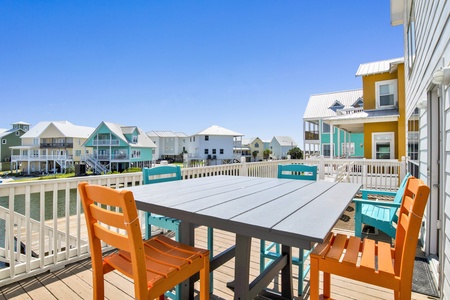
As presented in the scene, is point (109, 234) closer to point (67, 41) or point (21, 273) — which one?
point (21, 273)

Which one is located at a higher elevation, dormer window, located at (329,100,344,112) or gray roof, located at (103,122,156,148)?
dormer window, located at (329,100,344,112)

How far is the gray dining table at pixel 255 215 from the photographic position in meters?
1.11

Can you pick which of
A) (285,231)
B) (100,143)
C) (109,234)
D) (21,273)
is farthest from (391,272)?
(100,143)

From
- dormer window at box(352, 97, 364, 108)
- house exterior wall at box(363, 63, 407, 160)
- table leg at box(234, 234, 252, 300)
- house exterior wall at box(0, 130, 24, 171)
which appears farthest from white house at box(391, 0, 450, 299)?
house exterior wall at box(0, 130, 24, 171)

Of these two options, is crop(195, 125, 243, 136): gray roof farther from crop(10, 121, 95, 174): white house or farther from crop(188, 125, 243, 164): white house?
crop(10, 121, 95, 174): white house

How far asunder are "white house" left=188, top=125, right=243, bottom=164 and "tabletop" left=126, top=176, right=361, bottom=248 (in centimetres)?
3134

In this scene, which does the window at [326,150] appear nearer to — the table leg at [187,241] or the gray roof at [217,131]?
the gray roof at [217,131]

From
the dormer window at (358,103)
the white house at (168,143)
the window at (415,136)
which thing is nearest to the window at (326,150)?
the dormer window at (358,103)

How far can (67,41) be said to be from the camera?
1580 cm

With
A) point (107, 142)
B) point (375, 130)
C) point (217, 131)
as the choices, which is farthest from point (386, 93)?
point (107, 142)

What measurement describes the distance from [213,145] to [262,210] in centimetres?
3230

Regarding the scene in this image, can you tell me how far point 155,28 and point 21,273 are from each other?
1275 cm

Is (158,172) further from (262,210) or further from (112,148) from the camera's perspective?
(112,148)

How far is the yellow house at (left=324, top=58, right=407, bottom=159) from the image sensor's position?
9.66 m
